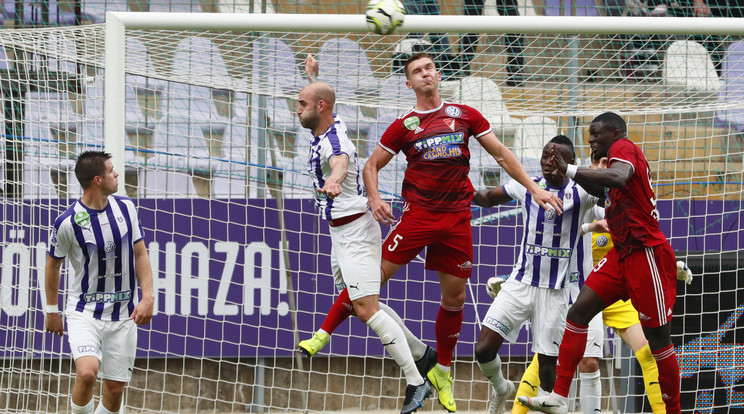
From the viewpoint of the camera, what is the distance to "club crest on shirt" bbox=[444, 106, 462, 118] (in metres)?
6.02

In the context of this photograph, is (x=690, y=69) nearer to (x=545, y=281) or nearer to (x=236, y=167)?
(x=545, y=281)

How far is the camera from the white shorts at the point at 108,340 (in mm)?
5680

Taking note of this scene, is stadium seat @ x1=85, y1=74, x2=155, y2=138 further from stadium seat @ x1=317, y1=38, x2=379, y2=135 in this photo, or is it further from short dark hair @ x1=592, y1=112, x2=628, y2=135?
short dark hair @ x1=592, y1=112, x2=628, y2=135

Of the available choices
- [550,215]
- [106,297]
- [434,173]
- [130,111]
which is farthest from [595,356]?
[130,111]

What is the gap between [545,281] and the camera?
6.26 metres

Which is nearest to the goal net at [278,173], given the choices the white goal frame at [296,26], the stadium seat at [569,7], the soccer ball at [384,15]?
the stadium seat at [569,7]

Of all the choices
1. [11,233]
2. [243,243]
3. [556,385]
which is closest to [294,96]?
[243,243]

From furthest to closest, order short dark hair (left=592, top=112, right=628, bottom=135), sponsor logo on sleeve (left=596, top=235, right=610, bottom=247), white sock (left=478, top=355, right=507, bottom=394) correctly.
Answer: sponsor logo on sleeve (left=596, top=235, right=610, bottom=247), white sock (left=478, top=355, right=507, bottom=394), short dark hair (left=592, top=112, right=628, bottom=135)

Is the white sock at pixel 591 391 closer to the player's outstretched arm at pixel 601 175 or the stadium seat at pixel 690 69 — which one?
the player's outstretched arm at pixel 601 175

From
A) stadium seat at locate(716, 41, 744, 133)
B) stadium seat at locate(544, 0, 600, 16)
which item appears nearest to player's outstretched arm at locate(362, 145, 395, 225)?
stadium seat at locate(716, 41, 744, 133)

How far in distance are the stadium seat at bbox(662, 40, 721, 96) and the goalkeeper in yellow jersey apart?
197 centimetres

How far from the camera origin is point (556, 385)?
230 inches

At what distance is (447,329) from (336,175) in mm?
1395

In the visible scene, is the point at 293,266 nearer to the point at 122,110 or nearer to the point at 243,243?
the point at 243,243
